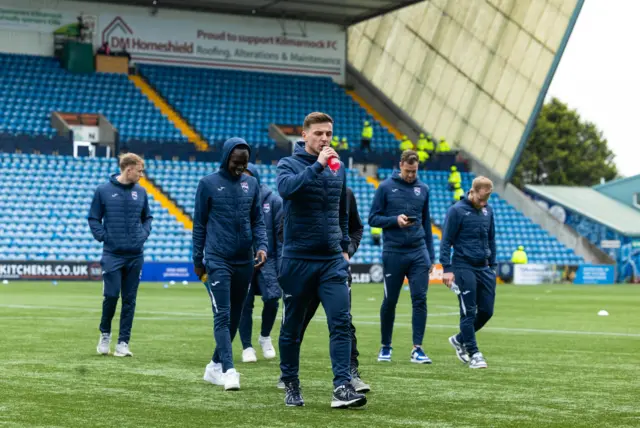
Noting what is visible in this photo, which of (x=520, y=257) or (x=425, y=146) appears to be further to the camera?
(x=425, y=146)

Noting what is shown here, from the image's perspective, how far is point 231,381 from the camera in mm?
9109

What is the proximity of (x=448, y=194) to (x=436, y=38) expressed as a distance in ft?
22.2

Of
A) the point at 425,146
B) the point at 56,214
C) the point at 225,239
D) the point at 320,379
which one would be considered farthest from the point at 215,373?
the point at 425,146

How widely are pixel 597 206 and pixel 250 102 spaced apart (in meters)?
16.4

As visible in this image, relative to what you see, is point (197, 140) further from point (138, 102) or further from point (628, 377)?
point (628, 377)

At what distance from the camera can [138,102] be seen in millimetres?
45156

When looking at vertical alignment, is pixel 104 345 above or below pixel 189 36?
below

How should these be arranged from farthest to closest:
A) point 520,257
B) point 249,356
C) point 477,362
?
point 520,257, point 249,356, point 477,362

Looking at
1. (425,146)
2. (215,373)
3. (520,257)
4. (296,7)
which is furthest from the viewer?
(296,7)

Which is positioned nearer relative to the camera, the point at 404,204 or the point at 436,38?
the point at 404,204

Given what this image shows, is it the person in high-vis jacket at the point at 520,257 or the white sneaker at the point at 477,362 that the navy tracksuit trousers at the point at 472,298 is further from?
the person in high-vis jacket at the point at 520,257

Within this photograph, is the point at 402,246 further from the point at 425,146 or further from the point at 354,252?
the point at 425,146

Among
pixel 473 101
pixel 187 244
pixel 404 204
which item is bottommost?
pixel 187 244

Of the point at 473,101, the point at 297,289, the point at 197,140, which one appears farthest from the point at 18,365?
the point at 473,101
